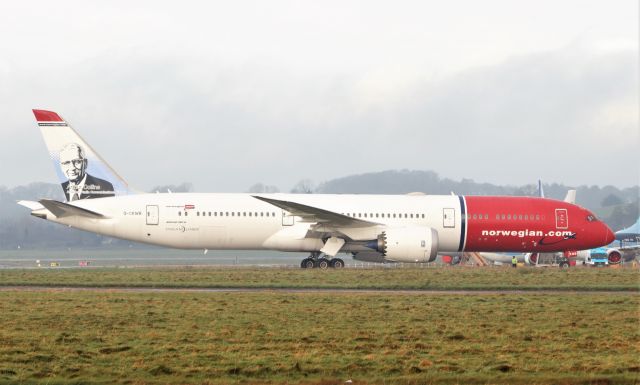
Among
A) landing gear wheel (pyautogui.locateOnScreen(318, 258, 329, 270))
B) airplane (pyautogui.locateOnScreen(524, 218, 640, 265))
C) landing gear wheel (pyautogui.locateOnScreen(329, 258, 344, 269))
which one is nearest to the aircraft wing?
landing gear wheel (pyautogui.locateOnScreen(318, 258, 329, 270))

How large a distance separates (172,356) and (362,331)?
15.6ft

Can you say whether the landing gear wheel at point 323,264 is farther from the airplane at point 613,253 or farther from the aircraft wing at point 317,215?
the airplane at point 613,253

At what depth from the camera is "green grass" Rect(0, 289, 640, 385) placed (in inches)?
533

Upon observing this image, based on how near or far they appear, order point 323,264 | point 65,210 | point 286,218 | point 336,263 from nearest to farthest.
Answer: point 65,210 → point 286,218 → point 323,264 → point 336,263

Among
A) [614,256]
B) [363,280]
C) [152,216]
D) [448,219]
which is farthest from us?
[614,256]

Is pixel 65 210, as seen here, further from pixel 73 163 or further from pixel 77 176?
pixel 73 163

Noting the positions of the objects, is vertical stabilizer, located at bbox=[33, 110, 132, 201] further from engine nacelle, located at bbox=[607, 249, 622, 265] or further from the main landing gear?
engine nacelle, located at bbox=[607, 249, 622, 265]

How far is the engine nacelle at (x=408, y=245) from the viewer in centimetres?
4075

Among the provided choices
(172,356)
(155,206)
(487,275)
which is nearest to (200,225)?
(155,206)

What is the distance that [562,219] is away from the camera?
44.3 m

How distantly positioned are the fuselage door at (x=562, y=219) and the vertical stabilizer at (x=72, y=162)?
70.2 ft

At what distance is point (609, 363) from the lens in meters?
14.5

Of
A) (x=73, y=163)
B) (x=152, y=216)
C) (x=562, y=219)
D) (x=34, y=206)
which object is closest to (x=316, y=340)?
(x=152, y=216)

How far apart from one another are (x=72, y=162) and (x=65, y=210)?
2.99 metres
